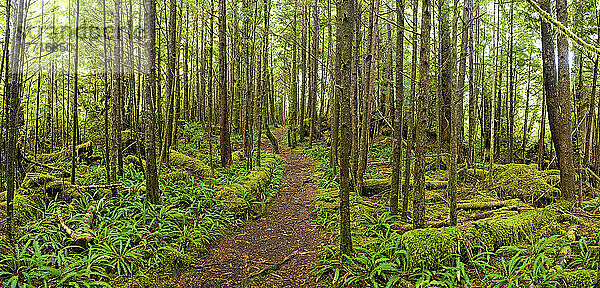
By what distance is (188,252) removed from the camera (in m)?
5.09

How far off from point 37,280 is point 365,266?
3.52m

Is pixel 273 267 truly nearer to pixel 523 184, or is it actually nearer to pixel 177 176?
pixel 177 176

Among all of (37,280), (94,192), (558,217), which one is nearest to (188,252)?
(37,280)

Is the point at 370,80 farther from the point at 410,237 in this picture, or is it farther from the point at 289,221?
the point at 410,237

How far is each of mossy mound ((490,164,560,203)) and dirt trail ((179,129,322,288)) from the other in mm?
4298

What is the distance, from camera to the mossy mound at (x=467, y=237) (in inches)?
158

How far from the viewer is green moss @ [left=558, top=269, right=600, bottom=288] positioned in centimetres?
322

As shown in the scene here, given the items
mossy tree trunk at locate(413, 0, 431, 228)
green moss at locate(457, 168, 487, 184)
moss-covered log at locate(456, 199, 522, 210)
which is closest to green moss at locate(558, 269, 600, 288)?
mossy tree trunk at locate(413, 0, 431, 228)

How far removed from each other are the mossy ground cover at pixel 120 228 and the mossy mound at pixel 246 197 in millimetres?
21

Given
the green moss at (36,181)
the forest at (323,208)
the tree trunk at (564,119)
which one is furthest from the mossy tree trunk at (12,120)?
the tree trunk at (564,119)

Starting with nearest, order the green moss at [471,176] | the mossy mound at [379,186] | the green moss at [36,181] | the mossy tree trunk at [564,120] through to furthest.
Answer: the mossy tree trunk at [564,120] → the green moss at [36,181] → the mossy mound at [379,186] → the green moss at [471,176]

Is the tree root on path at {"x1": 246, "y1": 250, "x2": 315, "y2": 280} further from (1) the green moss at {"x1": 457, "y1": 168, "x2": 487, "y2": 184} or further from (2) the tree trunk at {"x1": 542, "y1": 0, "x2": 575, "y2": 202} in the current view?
(1) the green moss at {"x1": 457, "y1": 168, "x2": 487, "y2": 184}

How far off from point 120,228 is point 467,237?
4599mm

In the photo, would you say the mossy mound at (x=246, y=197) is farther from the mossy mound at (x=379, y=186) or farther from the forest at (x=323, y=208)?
the mossy mound at (x=379, y=186)
